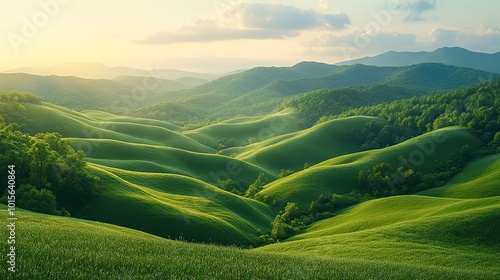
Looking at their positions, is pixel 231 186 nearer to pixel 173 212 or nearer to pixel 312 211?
pixel 312 211

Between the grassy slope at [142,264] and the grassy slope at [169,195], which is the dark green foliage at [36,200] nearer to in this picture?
the grassy slope at [169,195]

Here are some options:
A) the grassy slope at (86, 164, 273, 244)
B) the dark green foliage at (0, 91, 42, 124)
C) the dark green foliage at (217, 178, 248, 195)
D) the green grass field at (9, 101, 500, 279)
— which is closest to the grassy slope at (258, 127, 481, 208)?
the green grass field at (9, 101, 500, 279)

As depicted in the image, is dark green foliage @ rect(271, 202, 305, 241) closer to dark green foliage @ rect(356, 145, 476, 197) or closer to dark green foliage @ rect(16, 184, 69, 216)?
dark green foliage @ rect(356, 145, 476, 197)

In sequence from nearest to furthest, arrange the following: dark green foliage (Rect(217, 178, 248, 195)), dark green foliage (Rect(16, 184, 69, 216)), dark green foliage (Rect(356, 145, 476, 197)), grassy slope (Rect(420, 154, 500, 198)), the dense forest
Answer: dark green foliage (Rect(16, 184, 69, 216)) < the dense forest < grassy slope (Rect(420, 154, 500, 198)) < dark green foliage (Rect(356, 145, 476, 197)) < dark green foliage (Rect(217, 178, 248, 195))

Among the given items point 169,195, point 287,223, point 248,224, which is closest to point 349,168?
point 287,223

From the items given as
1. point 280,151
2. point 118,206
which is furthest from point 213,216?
point 280,151

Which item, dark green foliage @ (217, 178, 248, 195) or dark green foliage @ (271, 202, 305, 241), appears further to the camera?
dark green foliage @ (217, 178, 248, 195)

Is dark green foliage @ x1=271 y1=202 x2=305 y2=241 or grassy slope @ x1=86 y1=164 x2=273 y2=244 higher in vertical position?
grassy slope @ x1=86 y1=164 x2=273 y2=244
